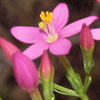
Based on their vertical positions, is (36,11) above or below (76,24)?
below

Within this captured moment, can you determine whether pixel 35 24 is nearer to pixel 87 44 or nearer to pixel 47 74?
pixel 87 44

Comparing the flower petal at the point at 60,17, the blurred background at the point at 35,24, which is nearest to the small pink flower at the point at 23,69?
the flower petal at the point at 60,17

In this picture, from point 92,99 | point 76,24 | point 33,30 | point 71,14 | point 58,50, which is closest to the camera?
point 58,50

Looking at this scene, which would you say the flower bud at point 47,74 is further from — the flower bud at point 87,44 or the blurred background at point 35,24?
the blurred background at point 35,24

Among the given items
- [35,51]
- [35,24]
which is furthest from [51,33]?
[35,24]

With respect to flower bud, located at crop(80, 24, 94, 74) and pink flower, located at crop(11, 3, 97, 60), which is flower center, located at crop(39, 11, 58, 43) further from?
flower bud, located at crop(80, 24, 94, 74)

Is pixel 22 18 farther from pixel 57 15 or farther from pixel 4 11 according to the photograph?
pixel 57 15

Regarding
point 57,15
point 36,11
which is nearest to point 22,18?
point 36,11
